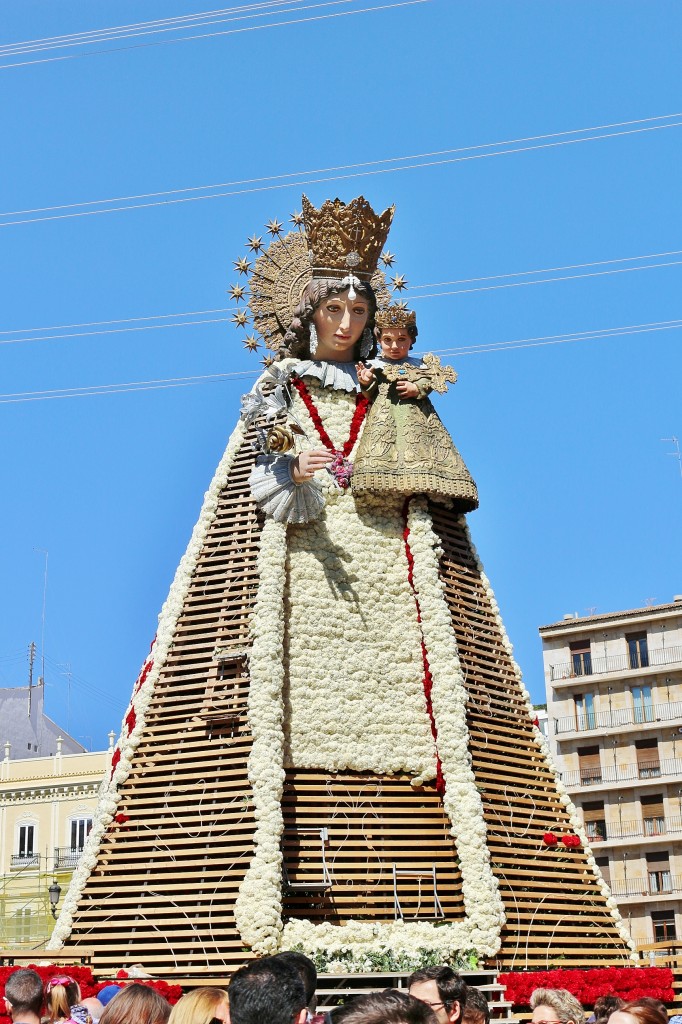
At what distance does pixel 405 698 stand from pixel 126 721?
376cm

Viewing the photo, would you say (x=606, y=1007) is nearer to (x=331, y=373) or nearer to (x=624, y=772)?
(x=331, y=373)

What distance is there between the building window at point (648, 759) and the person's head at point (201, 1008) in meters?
36.7

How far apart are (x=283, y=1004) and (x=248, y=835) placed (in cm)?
1244

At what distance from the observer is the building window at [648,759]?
137 ft

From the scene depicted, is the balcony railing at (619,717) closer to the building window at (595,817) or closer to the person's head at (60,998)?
the building window at (595,817)

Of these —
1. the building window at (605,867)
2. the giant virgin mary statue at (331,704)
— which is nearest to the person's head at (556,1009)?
the giant virgin mary statue at (331,704)

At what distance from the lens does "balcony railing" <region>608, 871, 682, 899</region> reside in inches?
1566

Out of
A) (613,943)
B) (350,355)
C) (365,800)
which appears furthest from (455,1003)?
(350,355)

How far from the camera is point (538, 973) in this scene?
1688 centimetres

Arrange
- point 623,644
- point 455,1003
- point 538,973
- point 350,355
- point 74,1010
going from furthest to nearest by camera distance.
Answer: point 623,644 < point 350,355 < point 538,973 < point 74,1010 < point 455,1003

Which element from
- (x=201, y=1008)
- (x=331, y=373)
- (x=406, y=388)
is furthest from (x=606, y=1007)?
(x=331, y=373)

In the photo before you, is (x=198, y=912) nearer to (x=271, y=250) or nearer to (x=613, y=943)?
(x=613, y=943)

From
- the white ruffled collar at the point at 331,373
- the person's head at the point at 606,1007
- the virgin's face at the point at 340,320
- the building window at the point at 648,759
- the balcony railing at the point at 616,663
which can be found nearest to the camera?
the person's head at the point at 606,1007

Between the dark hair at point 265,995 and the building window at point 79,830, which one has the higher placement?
the building window at point 79,830
